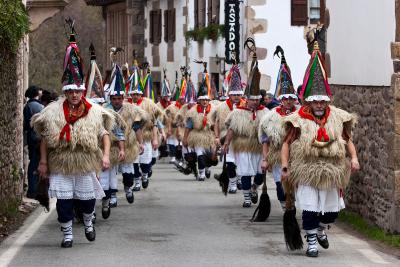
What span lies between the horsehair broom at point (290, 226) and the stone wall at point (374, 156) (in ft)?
4.55

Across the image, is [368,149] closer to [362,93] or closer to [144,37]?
[362,93]

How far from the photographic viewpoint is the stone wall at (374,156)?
1387cm

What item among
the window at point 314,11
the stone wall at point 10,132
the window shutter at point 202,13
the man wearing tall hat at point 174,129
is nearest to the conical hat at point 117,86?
the stone wall at point 10,132

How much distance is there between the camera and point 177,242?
44.3 feet

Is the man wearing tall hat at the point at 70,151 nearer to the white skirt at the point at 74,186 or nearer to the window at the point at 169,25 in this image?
the white skirt at the point at 74,186

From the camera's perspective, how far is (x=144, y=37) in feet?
182

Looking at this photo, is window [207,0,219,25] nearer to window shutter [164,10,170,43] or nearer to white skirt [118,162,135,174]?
window shutter [164,10,170,43]

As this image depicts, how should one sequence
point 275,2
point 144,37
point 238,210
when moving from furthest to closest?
point 144,37, point 275,2, point 238,210

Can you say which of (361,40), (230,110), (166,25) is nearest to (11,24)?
(361,40)

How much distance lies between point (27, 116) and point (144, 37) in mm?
36572

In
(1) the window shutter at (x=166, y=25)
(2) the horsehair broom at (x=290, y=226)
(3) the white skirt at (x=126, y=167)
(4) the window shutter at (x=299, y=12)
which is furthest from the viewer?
(1) the window shutter at (x=166, y=25)

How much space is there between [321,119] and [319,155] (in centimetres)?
38

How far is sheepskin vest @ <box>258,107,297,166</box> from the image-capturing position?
15297mm

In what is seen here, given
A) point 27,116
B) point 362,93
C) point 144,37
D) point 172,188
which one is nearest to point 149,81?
point 172,188
